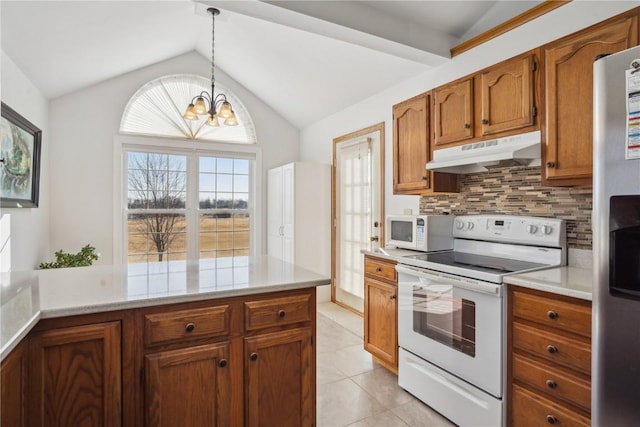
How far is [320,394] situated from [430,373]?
2.56ft

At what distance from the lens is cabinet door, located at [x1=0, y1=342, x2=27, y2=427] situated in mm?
1043

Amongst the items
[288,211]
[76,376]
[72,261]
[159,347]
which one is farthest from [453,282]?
[72,261]

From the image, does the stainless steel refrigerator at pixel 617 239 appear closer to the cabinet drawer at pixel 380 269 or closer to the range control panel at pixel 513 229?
the range control panel at pixel 513 229

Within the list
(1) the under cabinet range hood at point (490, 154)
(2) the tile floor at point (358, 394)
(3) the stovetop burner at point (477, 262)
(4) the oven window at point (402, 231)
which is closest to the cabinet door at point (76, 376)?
(2) the tile floor at point (358, 394)

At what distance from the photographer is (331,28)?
249cm

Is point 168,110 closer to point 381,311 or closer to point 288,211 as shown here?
point 288,211

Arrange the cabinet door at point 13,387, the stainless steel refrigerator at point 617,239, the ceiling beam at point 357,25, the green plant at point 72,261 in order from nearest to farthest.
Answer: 1. the cabinet door at point 13,387
2. the stainless steel refrigerator at point 617,239
3. the ceiling beam at point 357,25
4. the green plant at point 72,261

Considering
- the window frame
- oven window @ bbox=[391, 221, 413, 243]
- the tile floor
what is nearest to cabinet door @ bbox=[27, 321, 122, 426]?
the tile floor

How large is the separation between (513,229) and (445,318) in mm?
784

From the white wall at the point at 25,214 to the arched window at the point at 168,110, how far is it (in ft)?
3.14

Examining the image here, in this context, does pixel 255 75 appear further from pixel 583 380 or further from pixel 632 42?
pixel 583 380

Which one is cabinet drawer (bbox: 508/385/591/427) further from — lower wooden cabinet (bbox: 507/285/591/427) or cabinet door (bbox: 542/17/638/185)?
cabinet door (bbox: 542/17/638/185)

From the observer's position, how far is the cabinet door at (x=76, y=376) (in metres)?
1.26

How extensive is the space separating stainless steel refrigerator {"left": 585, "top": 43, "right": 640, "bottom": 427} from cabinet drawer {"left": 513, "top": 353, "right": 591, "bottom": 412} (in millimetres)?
260
